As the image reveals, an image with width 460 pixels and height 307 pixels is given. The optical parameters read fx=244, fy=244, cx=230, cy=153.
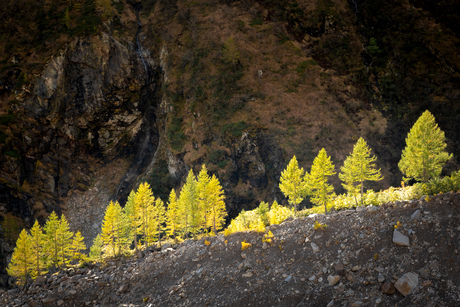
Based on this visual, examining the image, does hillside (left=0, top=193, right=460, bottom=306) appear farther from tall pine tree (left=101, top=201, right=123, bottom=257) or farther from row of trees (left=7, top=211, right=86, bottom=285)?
tall pine tree (left=101, top=201, right=123, bottom=257)

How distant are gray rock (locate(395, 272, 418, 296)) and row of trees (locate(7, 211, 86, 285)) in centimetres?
3548

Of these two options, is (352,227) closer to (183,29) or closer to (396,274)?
(396,274)

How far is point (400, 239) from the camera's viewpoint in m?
12.6

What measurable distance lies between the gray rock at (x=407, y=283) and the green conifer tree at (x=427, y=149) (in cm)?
1877

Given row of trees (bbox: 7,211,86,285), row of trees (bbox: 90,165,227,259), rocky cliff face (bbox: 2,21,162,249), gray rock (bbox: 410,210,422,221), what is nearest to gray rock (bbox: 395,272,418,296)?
gray rock (bbox: 410,210,422,221)

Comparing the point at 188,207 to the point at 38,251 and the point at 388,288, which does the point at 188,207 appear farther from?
the point at 388,288

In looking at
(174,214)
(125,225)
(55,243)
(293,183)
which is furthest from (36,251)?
(293,183)

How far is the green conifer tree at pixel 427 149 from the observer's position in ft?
80.9

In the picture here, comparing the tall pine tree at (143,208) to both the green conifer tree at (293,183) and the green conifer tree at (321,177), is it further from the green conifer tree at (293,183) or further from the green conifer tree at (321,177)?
the green conifer tree at (321,177)

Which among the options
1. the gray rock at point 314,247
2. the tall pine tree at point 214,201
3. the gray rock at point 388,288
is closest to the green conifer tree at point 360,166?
the tall pine tree at point 214,201

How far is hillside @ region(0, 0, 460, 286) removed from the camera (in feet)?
166

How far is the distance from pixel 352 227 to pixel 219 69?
182 ft

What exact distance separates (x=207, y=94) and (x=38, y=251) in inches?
1745

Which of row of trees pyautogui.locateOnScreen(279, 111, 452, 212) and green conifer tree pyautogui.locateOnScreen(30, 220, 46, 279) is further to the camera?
green conifer tree pyautogui.locateOnScreen(30, 220, 46, 279)
